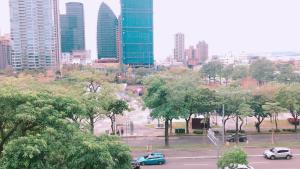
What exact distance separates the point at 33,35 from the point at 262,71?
5375cm

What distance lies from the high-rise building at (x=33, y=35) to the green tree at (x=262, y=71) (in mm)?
47225

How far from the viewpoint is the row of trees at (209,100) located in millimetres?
29406

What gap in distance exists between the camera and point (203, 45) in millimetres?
174625

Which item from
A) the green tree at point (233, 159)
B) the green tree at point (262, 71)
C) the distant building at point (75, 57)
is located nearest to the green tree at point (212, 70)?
the green tree at point (262, 71)

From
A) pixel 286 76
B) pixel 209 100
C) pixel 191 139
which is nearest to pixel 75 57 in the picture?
pixel 286 76

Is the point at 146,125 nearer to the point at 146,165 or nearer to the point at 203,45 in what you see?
the point at 146,165

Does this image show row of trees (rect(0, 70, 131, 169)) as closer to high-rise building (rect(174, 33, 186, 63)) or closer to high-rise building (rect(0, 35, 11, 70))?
high-rise building (rect(0, 35, 11, 70))

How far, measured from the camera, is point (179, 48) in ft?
558

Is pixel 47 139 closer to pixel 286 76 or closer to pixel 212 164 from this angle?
pixel 212 164

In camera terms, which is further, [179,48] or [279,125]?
[179,48]

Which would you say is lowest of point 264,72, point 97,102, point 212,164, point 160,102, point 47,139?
point 212,164

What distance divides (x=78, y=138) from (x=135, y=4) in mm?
100294

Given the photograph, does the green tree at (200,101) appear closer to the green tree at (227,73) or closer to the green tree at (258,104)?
the green tree at (258,104)

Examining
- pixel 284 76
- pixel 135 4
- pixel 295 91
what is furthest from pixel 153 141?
pixel 135 4
